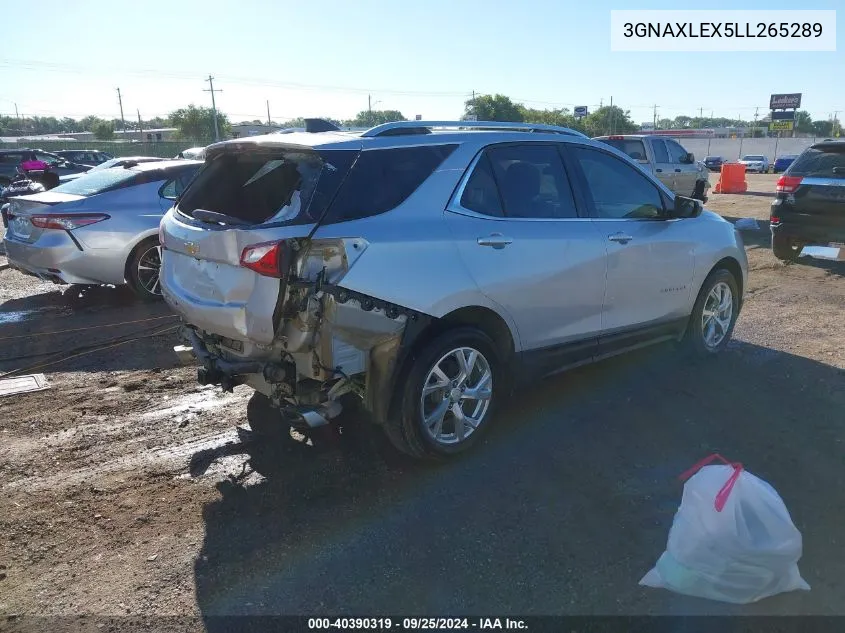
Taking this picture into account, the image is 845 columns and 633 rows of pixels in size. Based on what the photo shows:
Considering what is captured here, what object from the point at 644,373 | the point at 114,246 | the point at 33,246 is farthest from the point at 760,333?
the point at 33,246

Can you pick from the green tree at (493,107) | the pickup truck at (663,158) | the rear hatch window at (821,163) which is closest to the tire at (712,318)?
the rear hatch window at (821,163)

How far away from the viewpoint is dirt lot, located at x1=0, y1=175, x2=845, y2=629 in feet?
9.50

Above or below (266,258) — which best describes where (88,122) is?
above

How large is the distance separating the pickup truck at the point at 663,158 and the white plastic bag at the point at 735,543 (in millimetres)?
14294

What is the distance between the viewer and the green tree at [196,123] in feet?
259

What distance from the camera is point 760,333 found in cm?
659

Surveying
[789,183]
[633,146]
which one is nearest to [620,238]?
[789,183]

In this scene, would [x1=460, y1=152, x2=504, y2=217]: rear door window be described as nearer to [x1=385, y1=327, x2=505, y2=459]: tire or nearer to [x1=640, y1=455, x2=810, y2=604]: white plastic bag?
[x1=385, y1=327, x2=505, y2=459]: tire

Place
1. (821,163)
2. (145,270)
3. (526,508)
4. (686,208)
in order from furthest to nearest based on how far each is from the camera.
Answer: (821,163) < (145,270) < (686,208) < (526,508)

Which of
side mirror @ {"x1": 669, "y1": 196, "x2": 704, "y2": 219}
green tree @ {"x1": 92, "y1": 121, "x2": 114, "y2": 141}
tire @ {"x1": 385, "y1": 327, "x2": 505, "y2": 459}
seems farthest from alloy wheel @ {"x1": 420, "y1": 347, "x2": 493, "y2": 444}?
green tree @ {"x1": 92, "y1": 121, "x2": 114, "y2": 141}

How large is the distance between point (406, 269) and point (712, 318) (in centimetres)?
340

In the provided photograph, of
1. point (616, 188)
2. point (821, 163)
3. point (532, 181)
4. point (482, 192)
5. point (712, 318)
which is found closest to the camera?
point (482, 192)

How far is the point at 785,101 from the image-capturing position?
75.2 metres

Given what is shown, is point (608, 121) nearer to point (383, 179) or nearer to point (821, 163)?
point (821, 163)
